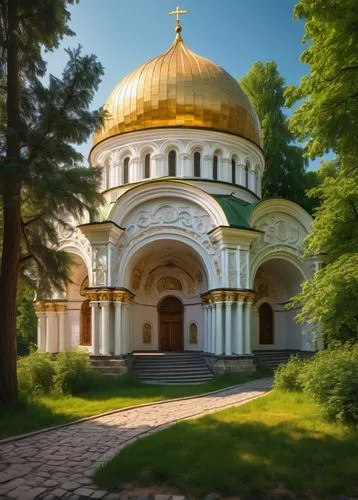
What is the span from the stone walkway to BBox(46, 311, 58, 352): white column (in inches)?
379

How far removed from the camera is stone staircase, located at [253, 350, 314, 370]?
63.7 ft

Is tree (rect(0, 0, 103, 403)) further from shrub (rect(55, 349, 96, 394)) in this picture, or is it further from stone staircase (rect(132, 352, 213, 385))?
stone staircase (rect(132, 352, 213, 385))

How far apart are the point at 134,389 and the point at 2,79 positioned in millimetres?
9232

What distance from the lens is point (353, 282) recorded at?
1107 centimetres

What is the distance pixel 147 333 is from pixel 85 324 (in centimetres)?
283

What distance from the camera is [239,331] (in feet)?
56.2

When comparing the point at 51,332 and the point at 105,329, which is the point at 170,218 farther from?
the point at 51,332

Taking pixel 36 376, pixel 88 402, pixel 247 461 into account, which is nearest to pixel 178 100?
pixel 36 376

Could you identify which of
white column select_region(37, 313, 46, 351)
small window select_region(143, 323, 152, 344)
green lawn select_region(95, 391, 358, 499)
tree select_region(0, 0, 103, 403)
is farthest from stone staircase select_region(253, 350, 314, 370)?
tree select_region(0, 0, 103, 403)

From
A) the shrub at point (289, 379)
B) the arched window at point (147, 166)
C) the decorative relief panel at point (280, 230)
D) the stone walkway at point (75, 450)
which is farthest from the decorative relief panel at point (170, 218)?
the stone walkway at point (75, 450)

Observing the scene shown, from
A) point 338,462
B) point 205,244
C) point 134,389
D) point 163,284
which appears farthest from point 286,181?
point 338,462

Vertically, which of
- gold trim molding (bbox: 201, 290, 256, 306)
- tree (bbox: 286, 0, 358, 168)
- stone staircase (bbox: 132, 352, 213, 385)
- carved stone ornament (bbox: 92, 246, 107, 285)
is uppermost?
tree (bbox: 286, 0, 358, 168)

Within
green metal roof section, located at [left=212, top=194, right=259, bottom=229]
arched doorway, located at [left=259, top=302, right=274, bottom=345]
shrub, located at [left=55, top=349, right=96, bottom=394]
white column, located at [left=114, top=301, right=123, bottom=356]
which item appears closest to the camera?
shrub, located at [left=55, top=349, right=96, bottom=394]

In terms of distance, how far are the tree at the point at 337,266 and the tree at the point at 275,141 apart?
1644 centimetres
